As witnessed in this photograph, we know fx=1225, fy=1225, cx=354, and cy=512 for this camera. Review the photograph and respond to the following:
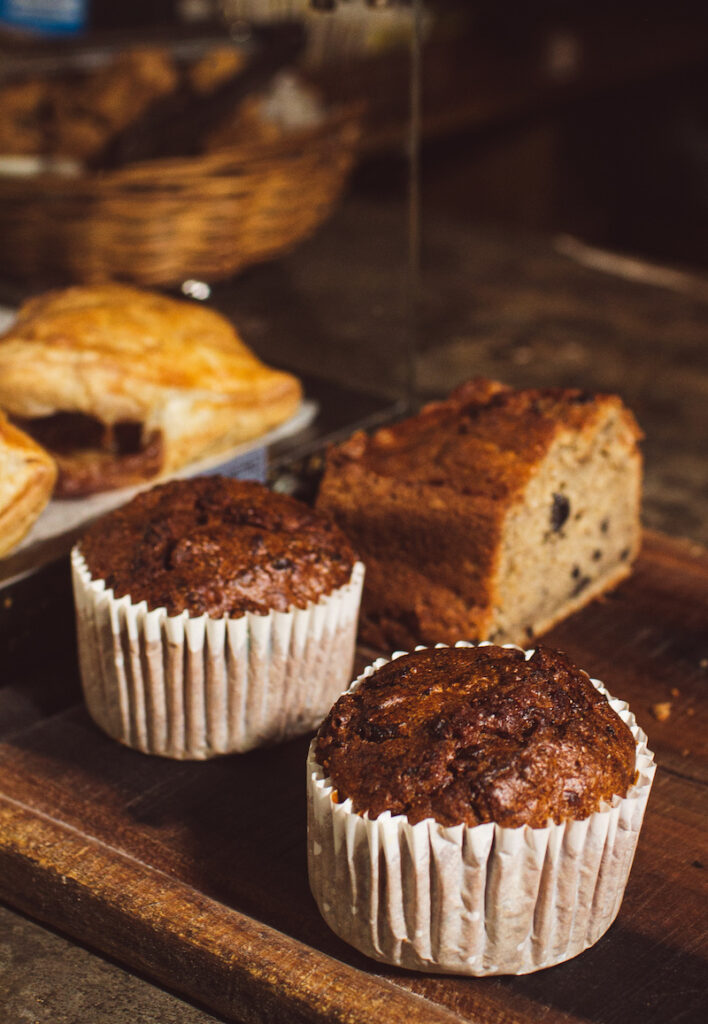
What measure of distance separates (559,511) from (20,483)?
2.75 feet

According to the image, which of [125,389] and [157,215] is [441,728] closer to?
[125,389]

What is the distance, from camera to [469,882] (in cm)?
128

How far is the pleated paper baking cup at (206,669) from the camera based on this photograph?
1.62 metres

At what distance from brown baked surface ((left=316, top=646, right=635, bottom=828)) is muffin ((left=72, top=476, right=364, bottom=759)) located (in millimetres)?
227

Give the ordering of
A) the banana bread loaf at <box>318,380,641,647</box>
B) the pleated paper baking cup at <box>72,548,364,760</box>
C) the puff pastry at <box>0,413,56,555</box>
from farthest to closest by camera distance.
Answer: the banana bread loaf at <box>318,380,641,647</box> → the puff pastry at <box>0,413,56,555</box> → the pleated paper baking cup at <box>72,548,364,760</box>

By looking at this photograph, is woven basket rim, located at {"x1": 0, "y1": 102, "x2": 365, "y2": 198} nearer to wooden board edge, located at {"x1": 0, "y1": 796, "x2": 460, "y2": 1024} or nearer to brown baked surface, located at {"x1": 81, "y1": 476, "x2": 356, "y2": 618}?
brown baked surface, located at {"x1": 81, "y1": 476, "x2": 356, "y2": 618}

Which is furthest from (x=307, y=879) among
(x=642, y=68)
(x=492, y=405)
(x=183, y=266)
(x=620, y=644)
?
(x=642, y=68)

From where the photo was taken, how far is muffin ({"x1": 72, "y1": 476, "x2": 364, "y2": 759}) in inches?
64.0

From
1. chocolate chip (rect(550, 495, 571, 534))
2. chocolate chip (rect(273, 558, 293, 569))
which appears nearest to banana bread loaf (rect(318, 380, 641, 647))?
chocolate chip (rect(550, 495, 571, 534))

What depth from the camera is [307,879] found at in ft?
4.91

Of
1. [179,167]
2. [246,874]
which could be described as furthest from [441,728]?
[179,167]

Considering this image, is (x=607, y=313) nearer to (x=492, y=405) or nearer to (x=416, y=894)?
(x=492, y=405)

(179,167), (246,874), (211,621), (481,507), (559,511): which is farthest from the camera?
(179,167)

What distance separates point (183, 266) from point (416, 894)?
1800mm
